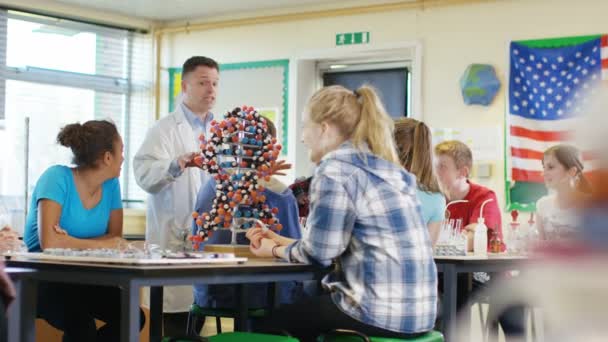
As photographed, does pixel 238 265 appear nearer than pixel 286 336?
Yes

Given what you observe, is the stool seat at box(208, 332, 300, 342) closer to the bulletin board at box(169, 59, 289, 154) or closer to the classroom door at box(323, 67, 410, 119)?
the classroom door at box(323, 67, 410, 119)

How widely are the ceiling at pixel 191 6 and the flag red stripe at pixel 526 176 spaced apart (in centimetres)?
160

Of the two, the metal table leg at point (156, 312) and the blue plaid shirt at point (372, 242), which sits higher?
the blue plaid shirt at point (372, 242)

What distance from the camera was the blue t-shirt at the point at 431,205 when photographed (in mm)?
2910

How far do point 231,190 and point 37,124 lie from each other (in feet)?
13.8

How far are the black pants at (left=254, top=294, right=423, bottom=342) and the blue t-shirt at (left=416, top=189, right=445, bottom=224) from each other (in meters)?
0.83

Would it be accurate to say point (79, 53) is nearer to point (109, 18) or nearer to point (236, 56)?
point (109, 18)

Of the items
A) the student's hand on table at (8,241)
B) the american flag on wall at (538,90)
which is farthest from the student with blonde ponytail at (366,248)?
the american flag on wall at (538,90)

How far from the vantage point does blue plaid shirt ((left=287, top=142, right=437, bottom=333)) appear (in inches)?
81.5

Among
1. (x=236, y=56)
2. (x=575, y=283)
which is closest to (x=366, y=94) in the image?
(x=575, y=283)

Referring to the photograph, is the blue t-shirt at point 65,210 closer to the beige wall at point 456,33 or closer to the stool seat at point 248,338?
the stool seat at point 248,338

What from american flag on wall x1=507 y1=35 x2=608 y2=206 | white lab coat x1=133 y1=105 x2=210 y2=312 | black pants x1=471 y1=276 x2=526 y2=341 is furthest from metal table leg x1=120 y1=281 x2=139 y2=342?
american flag on wall x1=507 y1=35 x2=608 y2=206

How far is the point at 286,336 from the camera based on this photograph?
2.15 meters

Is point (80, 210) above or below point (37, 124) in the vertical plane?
below
